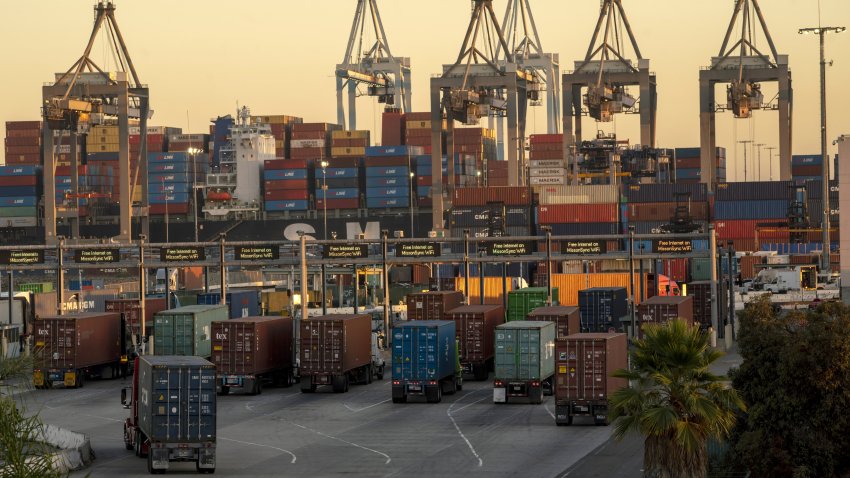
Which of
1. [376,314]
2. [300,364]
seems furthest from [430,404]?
[376,314]

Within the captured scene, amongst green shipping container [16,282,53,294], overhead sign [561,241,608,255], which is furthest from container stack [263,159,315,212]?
overhead sign [561,241,608,255]

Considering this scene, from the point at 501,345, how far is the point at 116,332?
1938cm

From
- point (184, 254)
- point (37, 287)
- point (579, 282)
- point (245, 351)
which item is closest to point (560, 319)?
point (245, 351)

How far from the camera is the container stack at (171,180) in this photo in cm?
17875

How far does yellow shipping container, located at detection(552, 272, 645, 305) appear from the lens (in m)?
85.8

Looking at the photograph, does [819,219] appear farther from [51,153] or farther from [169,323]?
[169,323]

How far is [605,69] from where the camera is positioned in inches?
4978

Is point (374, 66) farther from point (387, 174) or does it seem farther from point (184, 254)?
point (184, 254)

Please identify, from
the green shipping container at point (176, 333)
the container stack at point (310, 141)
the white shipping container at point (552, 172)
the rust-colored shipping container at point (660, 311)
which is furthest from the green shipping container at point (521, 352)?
the container stack at point (310, 141)

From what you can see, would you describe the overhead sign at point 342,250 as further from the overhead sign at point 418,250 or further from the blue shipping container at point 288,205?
the blue shipping container at point 288,205

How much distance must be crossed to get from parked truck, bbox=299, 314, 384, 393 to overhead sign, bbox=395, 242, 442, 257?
16634 millimetres

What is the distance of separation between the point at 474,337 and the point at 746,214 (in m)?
69.5

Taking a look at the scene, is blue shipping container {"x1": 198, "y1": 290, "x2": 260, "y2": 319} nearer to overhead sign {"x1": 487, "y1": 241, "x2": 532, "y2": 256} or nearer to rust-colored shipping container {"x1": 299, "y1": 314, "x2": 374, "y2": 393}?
overhead sign {"x1": 487, "y1": 241, "x2": 532, "y2": 256}

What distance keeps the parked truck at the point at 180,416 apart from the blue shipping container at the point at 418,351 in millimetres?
13775
